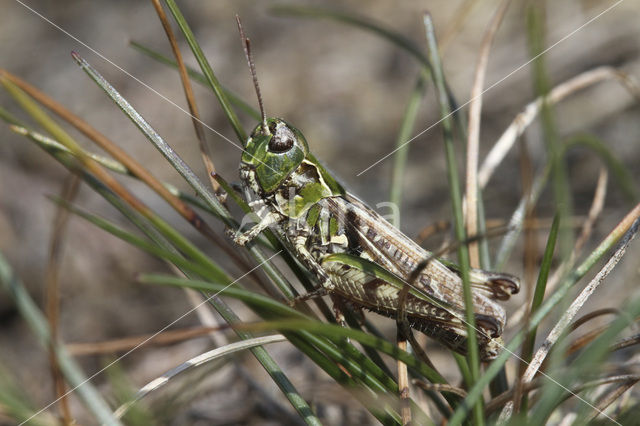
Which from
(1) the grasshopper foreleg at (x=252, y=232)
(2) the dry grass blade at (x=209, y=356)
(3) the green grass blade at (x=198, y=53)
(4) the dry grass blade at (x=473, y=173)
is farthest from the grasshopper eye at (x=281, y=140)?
(2) the dry grass blade at (x=209, y=356)

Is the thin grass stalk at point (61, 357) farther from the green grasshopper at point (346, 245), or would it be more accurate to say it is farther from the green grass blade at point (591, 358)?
the green grass blade at point (591, 358)

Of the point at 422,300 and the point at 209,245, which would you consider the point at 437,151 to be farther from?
the point at 422,300

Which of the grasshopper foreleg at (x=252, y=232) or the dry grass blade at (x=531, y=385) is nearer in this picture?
the dry grass blade at (x=531, y=385)

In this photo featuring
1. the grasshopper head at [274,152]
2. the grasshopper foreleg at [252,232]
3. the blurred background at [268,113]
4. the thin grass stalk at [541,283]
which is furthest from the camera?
the blurred background at [268,113]

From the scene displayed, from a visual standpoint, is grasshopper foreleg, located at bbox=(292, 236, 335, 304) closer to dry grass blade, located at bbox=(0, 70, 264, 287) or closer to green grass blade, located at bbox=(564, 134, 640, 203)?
dry grass blade, located at bbox=(0, 70, 264, 287)

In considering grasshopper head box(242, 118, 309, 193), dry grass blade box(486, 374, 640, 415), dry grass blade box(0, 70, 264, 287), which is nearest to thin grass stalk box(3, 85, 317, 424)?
dry grass blade box(0, 70, 264, 287)

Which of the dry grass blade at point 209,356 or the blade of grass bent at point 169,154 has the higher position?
the blade of grass bent at point 169,154

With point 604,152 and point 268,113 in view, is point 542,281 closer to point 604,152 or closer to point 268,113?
point 604,152

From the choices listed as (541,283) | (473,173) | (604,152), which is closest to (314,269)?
(473,173)
